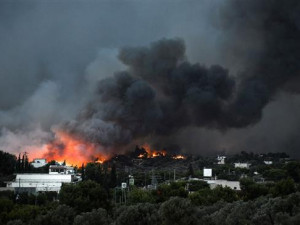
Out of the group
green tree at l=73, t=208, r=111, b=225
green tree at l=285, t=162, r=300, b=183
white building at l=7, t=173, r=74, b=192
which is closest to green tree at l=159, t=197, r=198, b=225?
green tree at l=73, t=208, r=111, b=225

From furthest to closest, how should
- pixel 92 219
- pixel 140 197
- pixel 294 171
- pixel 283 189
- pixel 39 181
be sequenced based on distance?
pixel 294 171, pixel 39 181, pixel 140 197, pixel 283 189, pixel 92 219

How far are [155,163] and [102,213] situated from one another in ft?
202

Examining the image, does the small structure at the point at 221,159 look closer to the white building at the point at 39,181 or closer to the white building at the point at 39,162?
the white building at the point at 39,162

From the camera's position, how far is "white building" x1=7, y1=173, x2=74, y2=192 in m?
42.0

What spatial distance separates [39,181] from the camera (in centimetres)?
4481

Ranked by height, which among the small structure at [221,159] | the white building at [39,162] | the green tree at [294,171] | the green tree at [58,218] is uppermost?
the small structure at [221,159]

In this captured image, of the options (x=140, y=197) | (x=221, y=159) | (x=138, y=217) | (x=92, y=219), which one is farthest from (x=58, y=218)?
(x=221, y=159)

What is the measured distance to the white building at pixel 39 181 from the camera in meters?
42.0

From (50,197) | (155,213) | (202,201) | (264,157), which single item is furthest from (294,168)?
(264,157)

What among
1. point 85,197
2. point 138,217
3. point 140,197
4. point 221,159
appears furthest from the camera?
point 221,159

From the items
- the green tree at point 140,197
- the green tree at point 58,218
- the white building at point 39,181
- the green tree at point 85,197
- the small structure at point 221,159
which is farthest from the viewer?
the small structure at point 221,159

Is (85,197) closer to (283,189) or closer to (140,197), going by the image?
(140,197)

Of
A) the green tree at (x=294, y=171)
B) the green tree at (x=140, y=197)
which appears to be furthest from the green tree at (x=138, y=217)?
the green tree at (x=294, y=171)

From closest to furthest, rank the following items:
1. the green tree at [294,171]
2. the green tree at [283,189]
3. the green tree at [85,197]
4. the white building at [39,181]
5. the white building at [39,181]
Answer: the green tree at [85,197] < the green tree at [283,189] < the white building at [39,181] < the white building at [39,181] < the green tree at [294,171]
